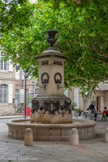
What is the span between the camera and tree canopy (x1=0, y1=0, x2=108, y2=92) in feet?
39.2

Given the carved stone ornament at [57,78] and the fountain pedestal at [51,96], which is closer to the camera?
the fountain pedestal at [51,96]

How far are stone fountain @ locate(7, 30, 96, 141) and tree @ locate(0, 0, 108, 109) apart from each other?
2120mm

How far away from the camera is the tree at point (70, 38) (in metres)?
13.9

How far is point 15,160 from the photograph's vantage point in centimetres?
748

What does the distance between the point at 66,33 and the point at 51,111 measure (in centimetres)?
675

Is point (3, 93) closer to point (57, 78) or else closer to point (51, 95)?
point (57, 78)

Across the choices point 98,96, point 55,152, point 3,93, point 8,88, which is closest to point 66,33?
point 55,152

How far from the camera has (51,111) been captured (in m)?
12.8

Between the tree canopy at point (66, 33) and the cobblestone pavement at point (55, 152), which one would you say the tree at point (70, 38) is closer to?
the tree canopy at point (66, 33)

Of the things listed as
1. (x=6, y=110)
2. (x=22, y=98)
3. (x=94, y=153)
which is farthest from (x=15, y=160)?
(x=6, y=110)

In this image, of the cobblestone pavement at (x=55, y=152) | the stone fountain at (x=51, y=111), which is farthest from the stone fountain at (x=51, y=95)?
the cobblestone pavement at (x=55, y=152)

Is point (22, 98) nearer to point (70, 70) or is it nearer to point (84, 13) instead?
point (70, 70)

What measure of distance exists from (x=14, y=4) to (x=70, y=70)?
11.3 meters

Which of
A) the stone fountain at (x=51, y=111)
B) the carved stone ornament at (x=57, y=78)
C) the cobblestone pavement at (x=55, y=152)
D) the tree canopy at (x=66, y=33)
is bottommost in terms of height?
the cobblestone pavement at (x=55, y=152)
